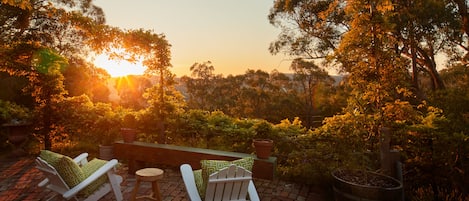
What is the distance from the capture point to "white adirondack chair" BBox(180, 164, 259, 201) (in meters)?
2.43

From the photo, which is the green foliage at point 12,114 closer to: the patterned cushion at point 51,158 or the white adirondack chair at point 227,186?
the patterned cushion at point 51,158

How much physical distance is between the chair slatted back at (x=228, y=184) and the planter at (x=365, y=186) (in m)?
1.43

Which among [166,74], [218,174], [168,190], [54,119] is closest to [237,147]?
[168,190]

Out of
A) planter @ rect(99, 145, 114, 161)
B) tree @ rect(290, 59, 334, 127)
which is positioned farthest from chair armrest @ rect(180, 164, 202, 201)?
tree @ rect(290, 59, 334, 127)

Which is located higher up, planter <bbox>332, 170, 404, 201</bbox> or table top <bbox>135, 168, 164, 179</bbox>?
table top <bbox>135, 168, 164, 179</bbox>

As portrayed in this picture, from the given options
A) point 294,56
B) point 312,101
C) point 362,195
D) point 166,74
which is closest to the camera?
point 362,195

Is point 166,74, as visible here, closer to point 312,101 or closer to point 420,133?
point 420,133

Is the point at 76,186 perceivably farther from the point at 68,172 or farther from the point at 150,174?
the point at 150,174

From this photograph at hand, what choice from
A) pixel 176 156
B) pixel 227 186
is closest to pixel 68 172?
pixel 227 186

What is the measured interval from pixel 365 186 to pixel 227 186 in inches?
67.7

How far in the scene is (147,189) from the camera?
391cm

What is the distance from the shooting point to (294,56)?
11930 mm

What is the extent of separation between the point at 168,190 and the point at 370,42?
3.39 metres

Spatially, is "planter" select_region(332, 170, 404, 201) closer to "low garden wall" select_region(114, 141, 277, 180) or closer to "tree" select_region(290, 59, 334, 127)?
"low garden wall" select_region(114, 141, 277, 180)
